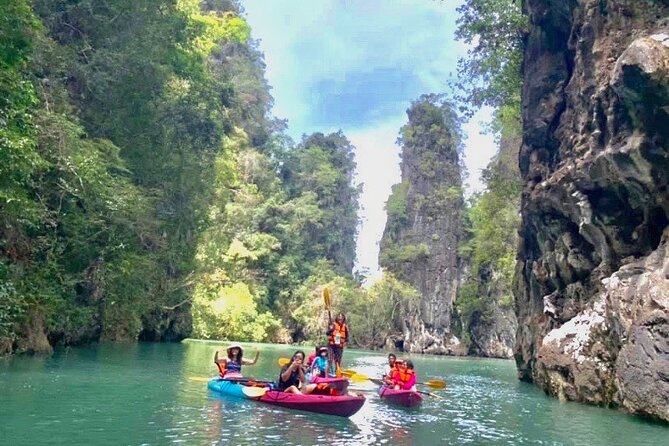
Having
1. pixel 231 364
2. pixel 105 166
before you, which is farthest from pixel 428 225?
pixel 231 364

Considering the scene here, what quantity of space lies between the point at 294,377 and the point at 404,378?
2.71m

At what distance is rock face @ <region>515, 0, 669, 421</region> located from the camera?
11.1m

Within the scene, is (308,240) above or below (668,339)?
above

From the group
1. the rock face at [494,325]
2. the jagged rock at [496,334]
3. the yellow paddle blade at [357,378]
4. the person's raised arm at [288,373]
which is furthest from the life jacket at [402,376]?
the jagged rock at [496,334]

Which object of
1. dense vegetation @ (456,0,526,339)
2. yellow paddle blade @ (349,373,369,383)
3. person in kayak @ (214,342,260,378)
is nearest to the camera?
person in kayak @ (214,342,260,378)

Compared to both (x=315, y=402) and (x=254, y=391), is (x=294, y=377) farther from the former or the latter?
(x=315, y=402)

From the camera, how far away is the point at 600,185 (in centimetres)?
1389

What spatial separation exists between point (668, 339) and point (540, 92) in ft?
33.7

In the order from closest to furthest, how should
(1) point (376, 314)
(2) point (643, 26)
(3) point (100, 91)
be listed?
(2) point (643, 26) < (3) point (100, 91) < (1) point (376, 314)

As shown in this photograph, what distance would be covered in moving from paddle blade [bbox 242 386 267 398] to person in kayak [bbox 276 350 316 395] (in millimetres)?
271

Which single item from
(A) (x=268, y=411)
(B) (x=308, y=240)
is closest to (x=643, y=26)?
(A) (x=268, y=411)

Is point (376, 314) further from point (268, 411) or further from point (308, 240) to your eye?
point (268, 411)

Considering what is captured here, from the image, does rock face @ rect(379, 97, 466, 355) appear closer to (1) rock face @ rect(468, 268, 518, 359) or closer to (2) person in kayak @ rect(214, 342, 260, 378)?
(1) rock face @ rect(468, 268, 518, 359)

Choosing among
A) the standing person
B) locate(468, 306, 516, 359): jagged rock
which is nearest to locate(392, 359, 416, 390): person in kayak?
the standing person
